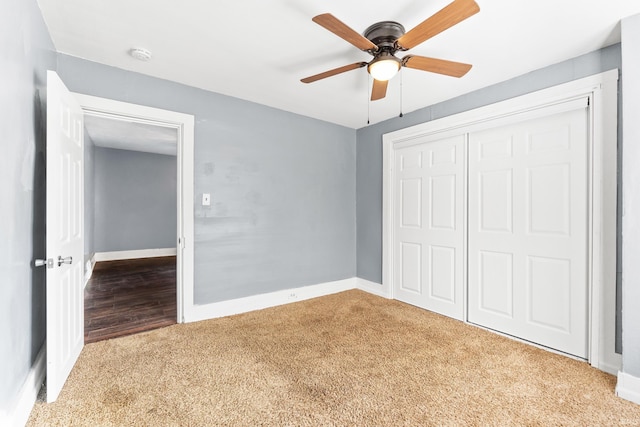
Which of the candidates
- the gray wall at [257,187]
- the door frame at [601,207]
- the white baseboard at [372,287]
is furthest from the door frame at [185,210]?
the door frame at [601,207]

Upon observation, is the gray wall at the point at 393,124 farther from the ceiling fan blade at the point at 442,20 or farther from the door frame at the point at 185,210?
the door frame at the point at 185,210

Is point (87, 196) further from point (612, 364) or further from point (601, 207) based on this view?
point (612, 364)

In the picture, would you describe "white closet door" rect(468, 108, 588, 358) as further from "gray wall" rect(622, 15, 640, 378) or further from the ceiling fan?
the ceiling fan

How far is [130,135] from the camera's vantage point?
5.42 metres

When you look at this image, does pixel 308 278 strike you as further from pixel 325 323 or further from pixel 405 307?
pixel 405 307

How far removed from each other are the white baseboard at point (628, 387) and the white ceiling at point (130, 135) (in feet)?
16.7

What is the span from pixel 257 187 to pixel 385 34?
209 cm

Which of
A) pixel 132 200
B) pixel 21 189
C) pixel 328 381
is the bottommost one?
pixel 328 381

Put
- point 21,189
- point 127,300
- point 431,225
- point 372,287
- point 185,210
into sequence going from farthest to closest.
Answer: point 372,287 < point 127,300 < point 431,225 < point 185,210 < point 21,189

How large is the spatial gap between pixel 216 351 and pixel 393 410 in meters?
1.43

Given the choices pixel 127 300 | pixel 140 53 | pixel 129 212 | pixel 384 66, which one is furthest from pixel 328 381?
pixel 129 212

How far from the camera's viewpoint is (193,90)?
3.02m

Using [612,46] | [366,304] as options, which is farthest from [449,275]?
[612,46]

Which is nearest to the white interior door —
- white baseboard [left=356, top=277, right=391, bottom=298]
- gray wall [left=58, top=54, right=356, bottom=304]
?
gray wall [left=58, top=54, right=356, bottom=304]
